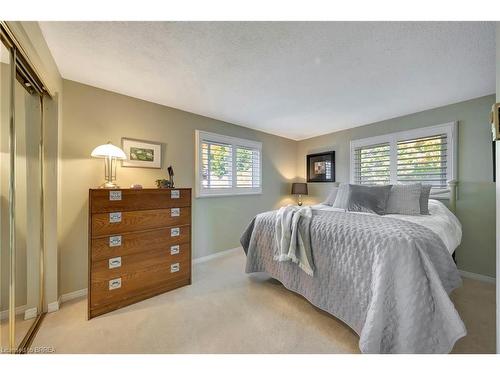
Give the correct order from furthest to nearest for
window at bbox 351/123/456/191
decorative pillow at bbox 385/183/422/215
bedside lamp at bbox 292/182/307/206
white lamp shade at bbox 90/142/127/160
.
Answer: bedside lamp at bbox 292/182/307/206 < window at bbox 351/123/456/191 < decorative pillow at bbox 385/183/422/215 < white lamp shade at bbox 90/142/127/160

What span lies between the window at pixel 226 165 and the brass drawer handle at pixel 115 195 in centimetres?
120

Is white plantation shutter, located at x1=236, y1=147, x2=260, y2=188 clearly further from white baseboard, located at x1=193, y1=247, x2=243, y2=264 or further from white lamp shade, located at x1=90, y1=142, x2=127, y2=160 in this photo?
white lamp shade, located at x1=90, y1=142, x2=127, y2=160

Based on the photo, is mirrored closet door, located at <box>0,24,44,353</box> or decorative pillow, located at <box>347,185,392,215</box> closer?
mirrored closet door, located at <box>0,24,44,353</box>

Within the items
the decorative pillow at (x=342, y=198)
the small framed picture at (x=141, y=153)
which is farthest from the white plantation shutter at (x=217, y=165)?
the decorative pillow at (x=342, y=198)

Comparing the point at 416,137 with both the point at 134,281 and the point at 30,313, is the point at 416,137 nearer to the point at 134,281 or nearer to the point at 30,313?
the point at 134,281

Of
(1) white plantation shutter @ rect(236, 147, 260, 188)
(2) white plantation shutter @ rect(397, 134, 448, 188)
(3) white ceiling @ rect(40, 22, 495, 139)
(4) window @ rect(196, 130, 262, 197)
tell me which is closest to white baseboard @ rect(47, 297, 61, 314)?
(4) window @ rect(196, 130, 262, 197)

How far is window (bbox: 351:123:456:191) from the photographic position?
261 centimetres


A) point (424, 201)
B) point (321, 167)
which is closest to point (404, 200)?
point (424, 201)

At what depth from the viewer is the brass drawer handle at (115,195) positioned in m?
1.76

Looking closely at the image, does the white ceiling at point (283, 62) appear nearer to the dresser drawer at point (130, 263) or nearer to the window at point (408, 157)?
the window at point (408, 157)

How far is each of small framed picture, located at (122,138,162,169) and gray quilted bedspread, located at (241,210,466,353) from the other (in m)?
2.03

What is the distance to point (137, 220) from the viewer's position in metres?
1.91

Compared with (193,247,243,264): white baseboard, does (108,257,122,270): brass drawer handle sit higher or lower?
higher
